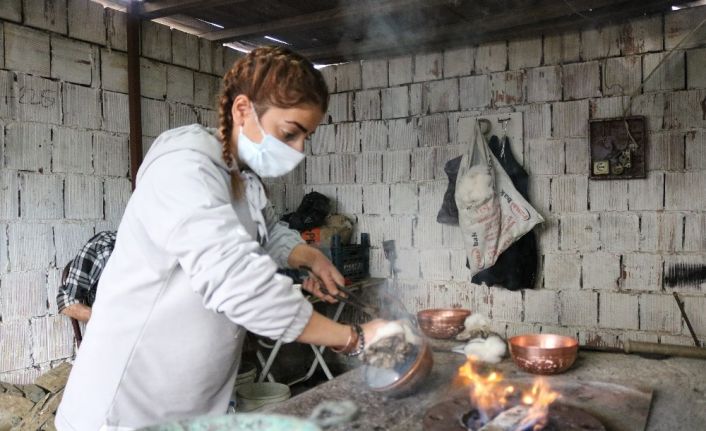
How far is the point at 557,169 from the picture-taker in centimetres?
418

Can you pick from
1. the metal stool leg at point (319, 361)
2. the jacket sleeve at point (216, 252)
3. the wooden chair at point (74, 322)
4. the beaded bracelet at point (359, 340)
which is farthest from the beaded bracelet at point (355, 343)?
the metal stool leg at point (319, 361)

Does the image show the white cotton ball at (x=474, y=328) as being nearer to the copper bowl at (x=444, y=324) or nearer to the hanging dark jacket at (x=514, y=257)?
the copper bowl at (x=444, y=324)

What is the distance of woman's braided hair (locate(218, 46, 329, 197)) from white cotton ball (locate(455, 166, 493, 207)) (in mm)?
2652

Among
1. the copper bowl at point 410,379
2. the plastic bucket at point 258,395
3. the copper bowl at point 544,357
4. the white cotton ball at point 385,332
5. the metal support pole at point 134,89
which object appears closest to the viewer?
the white cotton ball at point 385,332

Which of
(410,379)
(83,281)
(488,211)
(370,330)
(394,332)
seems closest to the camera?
(370,330)

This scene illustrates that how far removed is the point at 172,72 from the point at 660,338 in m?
3.91

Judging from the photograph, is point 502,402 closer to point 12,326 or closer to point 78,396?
point 78,396

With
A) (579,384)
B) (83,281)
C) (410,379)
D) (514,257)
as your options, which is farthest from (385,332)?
(514,257)

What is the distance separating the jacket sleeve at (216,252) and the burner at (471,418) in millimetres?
613

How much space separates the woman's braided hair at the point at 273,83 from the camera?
1515mm

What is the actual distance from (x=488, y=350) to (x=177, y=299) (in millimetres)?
1517

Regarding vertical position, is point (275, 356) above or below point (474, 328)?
below

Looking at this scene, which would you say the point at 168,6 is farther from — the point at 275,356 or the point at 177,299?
the point at 177,299

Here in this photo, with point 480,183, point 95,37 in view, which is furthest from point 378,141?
point 95,37
